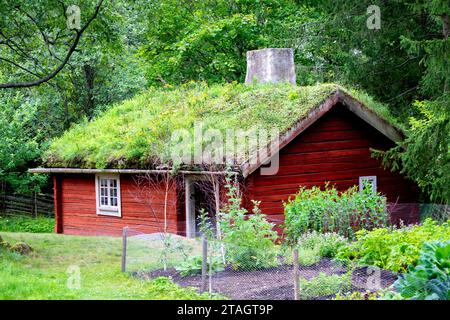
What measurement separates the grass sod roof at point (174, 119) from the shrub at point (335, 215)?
7.45 feet

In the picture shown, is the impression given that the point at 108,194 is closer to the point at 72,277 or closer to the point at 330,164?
the point at 330,164

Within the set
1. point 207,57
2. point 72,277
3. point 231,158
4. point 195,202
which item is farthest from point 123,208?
point 207,57

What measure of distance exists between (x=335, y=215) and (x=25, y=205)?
19258 millimetres

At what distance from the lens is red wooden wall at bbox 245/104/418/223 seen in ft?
55.1

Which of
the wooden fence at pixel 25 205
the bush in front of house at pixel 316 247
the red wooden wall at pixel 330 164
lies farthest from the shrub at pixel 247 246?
the wooden fence at pixel 25 205

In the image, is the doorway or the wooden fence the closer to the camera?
the doorway

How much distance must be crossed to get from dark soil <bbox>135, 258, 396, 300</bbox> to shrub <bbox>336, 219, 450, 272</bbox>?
9.5 inches

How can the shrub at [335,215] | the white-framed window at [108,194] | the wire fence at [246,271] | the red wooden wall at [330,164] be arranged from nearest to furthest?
the wire fence at [246,271]
the shrub at [335,215]
the red wooden wall at [330,164]
the white-framed window at [108,194]

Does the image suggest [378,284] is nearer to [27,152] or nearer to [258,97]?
[258,97]

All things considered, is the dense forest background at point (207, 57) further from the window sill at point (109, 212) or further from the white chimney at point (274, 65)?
the window sill at point (109, 212)

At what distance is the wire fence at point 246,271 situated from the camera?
1009 cm

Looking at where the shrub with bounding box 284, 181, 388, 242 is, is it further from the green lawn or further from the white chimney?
the white chimney

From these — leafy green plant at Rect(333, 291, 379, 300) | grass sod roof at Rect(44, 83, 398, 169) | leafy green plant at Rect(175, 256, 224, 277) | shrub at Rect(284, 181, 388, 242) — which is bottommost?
leafy green plant at Rect(333, 291, 379, 300)

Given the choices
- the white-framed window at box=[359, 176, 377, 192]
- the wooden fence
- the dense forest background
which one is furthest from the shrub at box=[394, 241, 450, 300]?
the wooden fence
